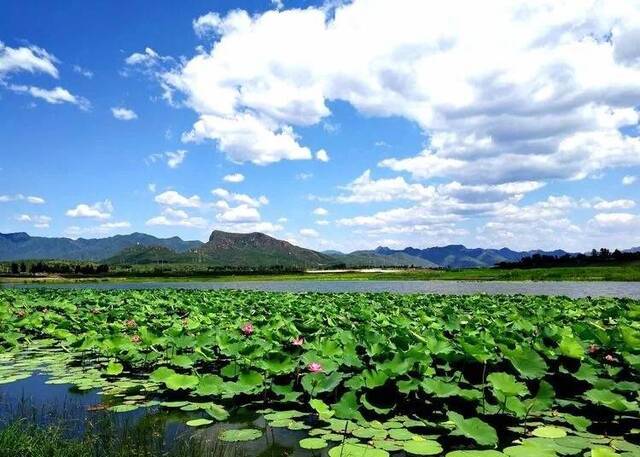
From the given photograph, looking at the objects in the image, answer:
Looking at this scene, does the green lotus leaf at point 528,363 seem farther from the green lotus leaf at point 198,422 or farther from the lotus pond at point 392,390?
the green lotus leaf at point 198,422

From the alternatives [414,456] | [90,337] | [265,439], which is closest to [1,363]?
[90,337]

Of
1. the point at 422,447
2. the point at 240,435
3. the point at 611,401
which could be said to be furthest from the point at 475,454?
the point at 240,435

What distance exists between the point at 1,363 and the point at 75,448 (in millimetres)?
6274

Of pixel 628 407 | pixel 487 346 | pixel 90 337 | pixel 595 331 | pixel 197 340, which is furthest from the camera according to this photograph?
pixel 90 337

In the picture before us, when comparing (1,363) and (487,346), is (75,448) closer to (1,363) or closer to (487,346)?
(487,346)

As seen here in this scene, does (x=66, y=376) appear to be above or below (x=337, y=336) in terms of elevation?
below

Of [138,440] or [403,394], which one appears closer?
[138,440]

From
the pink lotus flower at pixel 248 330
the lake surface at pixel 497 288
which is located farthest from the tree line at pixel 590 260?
the pink lotus flower at pixel 248 330

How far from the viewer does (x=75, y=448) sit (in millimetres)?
4648

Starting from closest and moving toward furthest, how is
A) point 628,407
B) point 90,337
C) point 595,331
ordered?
point 628,407, point 595,331, point 90,337

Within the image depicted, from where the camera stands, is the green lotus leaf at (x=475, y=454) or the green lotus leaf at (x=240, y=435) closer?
the green lotus leaf at (x=475, y=454)

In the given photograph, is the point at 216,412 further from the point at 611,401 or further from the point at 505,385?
the point at 611,401

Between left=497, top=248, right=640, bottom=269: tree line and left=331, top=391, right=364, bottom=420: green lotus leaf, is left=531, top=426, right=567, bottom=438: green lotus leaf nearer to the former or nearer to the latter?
left=331, top=391, right=364, bottom=420: green lotus leaf

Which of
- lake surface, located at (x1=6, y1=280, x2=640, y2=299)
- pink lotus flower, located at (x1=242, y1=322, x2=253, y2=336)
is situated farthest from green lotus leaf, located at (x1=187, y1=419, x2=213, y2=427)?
lake surface, located at (x1=6, y1=280, x2=640, y2=299)
